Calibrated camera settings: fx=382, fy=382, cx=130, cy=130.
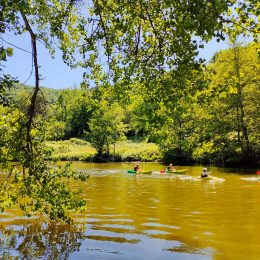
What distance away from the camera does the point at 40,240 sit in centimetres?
1012

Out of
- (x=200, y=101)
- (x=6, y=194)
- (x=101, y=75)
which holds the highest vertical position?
(x=101, y=75)

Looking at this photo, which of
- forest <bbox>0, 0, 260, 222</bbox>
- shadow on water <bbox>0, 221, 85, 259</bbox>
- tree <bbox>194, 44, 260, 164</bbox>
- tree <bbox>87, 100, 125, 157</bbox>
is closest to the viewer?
forest <bbox>0, 0, 260, 222</bbox>

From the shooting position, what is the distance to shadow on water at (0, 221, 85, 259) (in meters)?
8.92

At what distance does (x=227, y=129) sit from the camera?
41562mm

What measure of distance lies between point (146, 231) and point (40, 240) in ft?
10.5

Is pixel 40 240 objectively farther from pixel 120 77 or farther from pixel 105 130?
pixel 105 130

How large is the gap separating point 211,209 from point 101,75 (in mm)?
9839

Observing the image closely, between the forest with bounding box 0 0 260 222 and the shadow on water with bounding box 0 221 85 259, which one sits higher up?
the forest with bounding box 0 0 260 222

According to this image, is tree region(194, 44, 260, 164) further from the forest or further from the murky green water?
the forest

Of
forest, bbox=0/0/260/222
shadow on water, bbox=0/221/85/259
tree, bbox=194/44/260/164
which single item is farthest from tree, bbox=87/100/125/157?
forest, bbox=0/0/260/222

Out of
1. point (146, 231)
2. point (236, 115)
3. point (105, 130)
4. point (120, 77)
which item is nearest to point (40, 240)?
point (146, 231)

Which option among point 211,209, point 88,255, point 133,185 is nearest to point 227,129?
point 133,185

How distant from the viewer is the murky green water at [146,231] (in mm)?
9210

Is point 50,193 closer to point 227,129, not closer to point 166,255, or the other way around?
point 166,255
